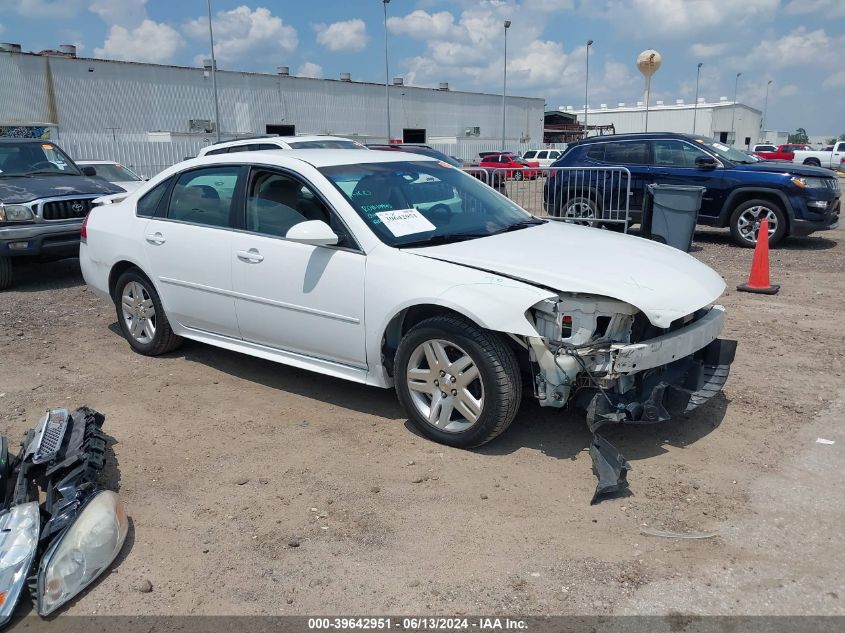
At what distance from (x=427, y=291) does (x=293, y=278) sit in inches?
41.7

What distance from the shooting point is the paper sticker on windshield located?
439 centimetres

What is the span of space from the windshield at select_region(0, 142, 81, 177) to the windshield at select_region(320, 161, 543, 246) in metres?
6.84

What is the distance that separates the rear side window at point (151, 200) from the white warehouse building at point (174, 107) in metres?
26.0

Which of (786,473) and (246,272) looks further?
(246,272)

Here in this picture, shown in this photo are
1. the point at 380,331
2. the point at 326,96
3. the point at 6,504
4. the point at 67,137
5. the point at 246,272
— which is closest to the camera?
the point at 6,504

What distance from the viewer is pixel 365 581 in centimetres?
300

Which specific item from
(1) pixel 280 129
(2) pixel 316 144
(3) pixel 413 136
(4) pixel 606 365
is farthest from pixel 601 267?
(3) pixel 413 136

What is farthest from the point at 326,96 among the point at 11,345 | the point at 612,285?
the point at 612,285

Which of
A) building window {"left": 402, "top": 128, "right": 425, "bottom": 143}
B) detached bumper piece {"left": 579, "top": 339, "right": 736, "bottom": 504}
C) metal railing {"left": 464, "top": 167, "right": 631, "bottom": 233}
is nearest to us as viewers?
detached bumper piece {"left": 579, "top": 339, "right": 736, "bottom": 504}

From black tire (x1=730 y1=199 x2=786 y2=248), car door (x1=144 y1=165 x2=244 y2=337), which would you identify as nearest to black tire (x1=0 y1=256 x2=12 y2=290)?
car door (x1=144 y1=165 x2=244 y2=337)

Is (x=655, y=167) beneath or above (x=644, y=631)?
above

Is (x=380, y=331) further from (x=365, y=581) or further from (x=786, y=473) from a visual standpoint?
(x=786, y=473)

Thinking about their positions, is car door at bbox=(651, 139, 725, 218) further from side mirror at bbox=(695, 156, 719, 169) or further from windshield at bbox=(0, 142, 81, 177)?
windshield at bbox=(0, 142, 81, 177)

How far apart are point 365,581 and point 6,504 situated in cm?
179
